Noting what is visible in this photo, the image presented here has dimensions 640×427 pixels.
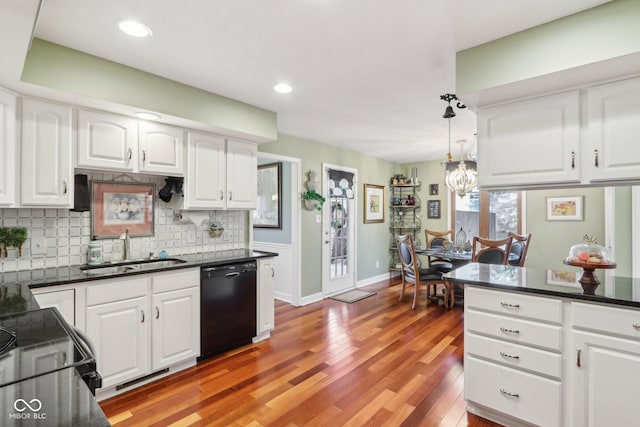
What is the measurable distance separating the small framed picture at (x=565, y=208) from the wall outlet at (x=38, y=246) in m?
6.01

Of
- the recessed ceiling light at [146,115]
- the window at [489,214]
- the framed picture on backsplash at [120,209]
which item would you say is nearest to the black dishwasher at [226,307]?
the framed picture on backsplash at [120,209]

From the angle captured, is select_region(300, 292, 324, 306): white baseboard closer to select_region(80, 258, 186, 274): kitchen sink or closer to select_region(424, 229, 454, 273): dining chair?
select_region(424, 229, 454, 273): dining chair

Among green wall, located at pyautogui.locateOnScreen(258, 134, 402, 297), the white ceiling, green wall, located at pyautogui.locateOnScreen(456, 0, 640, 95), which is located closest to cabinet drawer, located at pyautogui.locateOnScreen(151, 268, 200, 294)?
the white ceiling

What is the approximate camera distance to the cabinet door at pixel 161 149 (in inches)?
106

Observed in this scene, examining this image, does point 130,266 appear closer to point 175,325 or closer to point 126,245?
point 126,245

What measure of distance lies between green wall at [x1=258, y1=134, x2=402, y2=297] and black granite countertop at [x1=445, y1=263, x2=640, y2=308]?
260cm

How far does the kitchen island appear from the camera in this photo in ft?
5.41

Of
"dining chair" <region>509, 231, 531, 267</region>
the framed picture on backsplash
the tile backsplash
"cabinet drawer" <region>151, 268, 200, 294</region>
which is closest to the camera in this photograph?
the tile backsplash

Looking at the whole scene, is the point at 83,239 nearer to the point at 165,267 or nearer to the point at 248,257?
the point at 165,267

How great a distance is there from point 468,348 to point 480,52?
189 centimetres

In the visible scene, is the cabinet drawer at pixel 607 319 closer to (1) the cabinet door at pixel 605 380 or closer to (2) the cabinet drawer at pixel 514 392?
(1) the cabinet door at pixel 605 380

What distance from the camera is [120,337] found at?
2.34 metres

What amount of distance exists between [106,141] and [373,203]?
4409mm

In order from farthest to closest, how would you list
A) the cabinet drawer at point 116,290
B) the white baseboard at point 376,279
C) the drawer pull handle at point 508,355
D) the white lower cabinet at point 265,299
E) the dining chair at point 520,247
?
the white baseboard at point 376,279
the dining chair at point 520,247
the white lower cabinet at point 265,299
the cabinet drawer at point 116,290
the drawer pull handle at point 508,355
